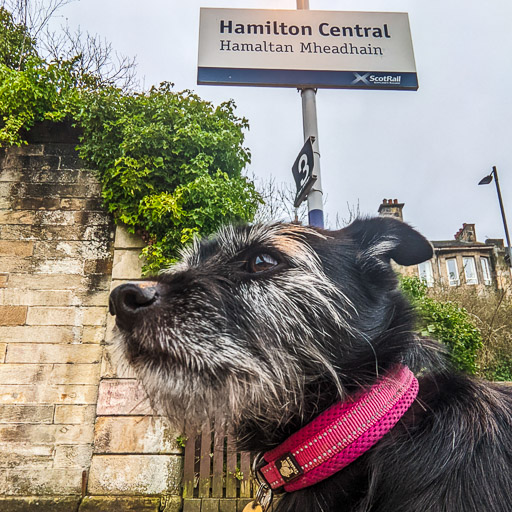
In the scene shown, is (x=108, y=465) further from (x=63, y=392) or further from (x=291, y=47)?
(x=291, y=47)

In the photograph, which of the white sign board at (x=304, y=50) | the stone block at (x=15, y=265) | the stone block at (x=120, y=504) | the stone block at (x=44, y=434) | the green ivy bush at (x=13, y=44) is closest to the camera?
the stone block at (x=120, y=504)

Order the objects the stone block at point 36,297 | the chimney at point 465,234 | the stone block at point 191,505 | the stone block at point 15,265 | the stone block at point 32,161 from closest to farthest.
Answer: the stone block at point 191,505 → the stone block at point 36,297 → the stone block at point 15,265 → the stone block at point 32,161 → the chimney at point 465,234

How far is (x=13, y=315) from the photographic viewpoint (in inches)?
179

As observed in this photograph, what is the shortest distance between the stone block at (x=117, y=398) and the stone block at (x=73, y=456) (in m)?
0.45

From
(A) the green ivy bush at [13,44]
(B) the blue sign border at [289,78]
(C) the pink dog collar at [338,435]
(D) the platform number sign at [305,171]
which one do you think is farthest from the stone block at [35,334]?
(A) the green ivy bush at [13,44]

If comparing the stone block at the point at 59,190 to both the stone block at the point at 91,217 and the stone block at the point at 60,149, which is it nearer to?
the stone block at the point at 91,217

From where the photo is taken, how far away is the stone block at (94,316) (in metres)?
4.57

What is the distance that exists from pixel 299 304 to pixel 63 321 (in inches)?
148

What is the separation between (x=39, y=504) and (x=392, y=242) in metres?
4.39

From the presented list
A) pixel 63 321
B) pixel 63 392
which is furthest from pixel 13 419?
pixel 63 321

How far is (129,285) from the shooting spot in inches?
59.2

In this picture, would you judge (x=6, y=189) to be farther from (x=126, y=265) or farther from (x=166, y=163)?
(x=166, y=163)

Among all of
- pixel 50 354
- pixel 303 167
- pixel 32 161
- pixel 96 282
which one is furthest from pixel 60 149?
pixel 303 167

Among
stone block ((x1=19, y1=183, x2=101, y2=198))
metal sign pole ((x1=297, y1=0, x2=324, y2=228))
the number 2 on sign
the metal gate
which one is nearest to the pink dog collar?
metal sign pole ((x1=297, y1=0, x2=324, y2=228))
